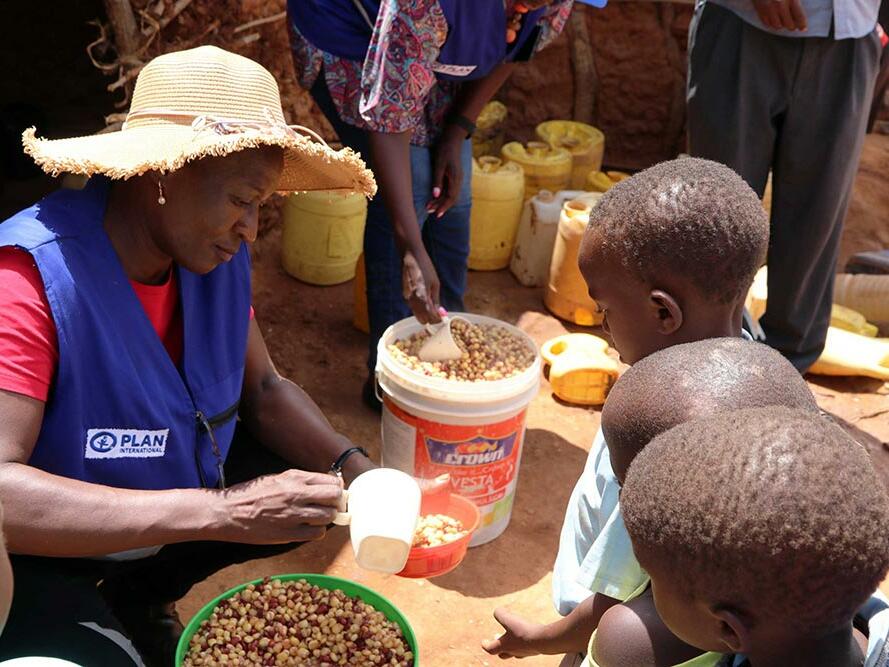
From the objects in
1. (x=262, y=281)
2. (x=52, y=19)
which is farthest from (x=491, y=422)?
(x=52, y=19)

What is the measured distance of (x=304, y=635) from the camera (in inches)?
90.0

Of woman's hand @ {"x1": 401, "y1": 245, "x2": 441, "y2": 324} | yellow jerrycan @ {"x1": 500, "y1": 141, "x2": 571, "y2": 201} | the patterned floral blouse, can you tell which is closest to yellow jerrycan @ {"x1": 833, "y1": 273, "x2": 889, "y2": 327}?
yellow jerrycan @ {"x1": 500, "y1": 141, "x2": 571, "y2": 201}

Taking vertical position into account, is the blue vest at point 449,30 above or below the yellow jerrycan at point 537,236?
above

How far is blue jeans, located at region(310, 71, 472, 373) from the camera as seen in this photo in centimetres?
347

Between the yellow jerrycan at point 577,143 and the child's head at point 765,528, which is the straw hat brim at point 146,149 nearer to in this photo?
Result: the child's head at point 765,528

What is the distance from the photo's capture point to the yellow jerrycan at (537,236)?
5113 mm

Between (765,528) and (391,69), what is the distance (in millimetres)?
2278

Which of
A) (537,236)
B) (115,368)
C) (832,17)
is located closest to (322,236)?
(537,236)

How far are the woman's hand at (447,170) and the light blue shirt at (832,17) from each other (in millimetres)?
1135

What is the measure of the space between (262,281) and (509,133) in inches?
100

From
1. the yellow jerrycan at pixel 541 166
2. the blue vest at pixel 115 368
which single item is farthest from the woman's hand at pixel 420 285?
the yellow jerrycan at pixel 541 166

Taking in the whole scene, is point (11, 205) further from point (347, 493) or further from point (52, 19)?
point (347, 493)

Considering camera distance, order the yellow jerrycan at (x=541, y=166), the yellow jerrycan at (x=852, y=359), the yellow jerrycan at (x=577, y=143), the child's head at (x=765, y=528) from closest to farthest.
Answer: the child's head at (x=765, y=528), the yellow jerrycan at (x=852, y=359), the yellow jerrycan at (x=541, y=166), the yellow jerrycan at (x=577, y=143)

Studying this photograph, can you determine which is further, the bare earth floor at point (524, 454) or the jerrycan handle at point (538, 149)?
the jerrycan handle at point (538, 149)
